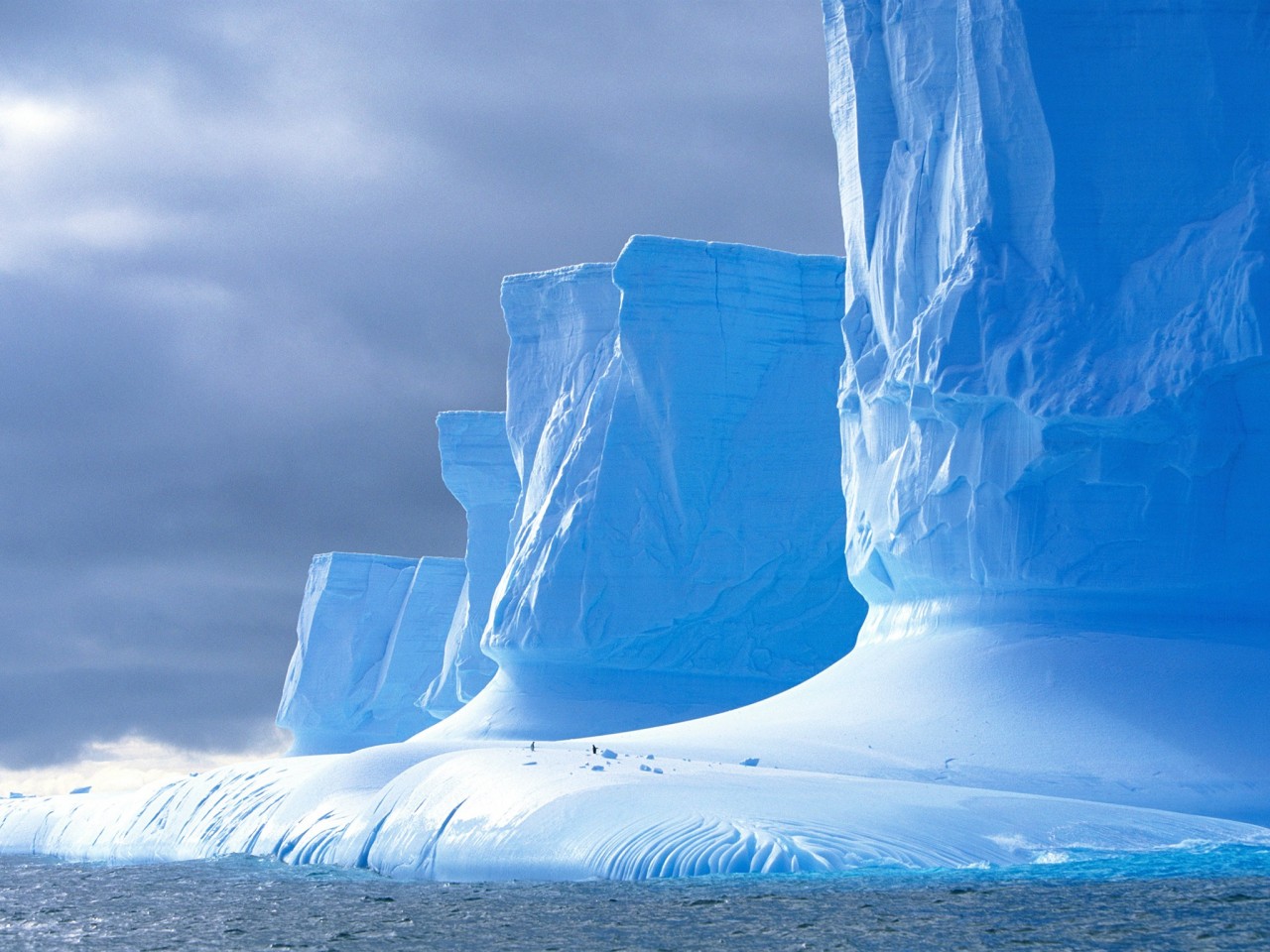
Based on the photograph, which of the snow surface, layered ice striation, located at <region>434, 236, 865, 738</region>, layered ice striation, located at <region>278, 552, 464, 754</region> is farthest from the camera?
layered ice striation, located at <region>278, 552, 464, 754</region>

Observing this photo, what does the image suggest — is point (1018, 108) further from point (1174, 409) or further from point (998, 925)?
point (998, 925)

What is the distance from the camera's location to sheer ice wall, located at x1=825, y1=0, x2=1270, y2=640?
17.3 metres

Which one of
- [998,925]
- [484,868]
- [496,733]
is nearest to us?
[998,925]

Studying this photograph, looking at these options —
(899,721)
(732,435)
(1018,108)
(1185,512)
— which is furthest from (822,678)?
(732,435)

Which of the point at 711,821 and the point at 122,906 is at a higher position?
the point at 711,821

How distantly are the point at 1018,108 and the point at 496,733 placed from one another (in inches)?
491

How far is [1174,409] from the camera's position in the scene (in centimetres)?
1702

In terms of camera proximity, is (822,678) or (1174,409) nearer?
(1174,409)

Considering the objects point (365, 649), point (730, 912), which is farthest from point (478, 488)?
point (730, 912)

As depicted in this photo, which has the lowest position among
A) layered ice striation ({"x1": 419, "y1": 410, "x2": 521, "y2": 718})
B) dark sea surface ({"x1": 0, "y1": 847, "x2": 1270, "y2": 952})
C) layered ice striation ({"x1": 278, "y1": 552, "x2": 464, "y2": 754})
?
dark sea surface ({"x1": 0, "y1": 847, "x2": 1270, "y2": 952})

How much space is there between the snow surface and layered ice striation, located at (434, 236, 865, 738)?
582 cm

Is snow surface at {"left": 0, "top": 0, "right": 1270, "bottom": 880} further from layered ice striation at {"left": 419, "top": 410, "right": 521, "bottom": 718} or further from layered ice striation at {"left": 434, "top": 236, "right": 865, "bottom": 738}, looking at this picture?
layered ice striation at {"left": 419, "top": 410, "right": 521, "bottom": 718}

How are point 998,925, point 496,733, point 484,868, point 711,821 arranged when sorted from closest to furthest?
point 998,925, point 711,821, point 484,868, point 496,733

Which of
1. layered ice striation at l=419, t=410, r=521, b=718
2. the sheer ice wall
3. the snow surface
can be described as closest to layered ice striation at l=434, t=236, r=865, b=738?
the snow surface
